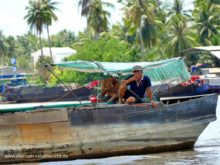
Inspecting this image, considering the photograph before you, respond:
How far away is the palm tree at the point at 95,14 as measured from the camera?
56950 mm

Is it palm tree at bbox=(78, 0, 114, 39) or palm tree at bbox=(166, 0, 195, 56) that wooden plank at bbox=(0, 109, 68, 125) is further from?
palm tree at bbox=(78, 0, 114, 39)

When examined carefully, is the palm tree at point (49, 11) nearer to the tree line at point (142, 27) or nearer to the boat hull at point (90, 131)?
the tree line at point (142, 27)

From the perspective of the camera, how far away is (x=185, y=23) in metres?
55.2

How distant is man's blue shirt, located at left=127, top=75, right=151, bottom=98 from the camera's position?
11398 millimetres

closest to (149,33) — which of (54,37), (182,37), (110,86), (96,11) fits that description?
(182,37)

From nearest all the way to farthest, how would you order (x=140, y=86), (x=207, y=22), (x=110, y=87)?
(x=140, y=86) → (x=110, y=87) → (x=207, y=22)

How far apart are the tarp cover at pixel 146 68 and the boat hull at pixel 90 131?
3.81 ft

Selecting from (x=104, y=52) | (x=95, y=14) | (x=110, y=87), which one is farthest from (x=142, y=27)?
(x=110, y=87)

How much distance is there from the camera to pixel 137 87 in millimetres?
11500

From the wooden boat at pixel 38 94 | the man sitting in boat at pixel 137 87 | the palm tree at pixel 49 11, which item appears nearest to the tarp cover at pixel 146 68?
the man sitting in boat at pixel 137 87

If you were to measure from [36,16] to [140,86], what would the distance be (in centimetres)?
5117

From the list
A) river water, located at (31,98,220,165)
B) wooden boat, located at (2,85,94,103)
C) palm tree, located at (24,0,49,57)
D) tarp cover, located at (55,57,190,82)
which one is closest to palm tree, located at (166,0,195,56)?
palm tree, located at (24,0,49,57)

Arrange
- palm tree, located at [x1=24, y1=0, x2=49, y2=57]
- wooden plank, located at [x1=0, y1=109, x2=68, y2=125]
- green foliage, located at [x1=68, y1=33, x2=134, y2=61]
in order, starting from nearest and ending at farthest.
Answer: wooden plank, located at [x1=0, y1=109, x2=68, y2=125] → green foliage, located at [x1=68, y1=33, x2=134, y2=61] → palm tree, located at [x1=24, y1=0, x2=49, y2=57]

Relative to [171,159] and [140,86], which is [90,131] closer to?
[140,86]
